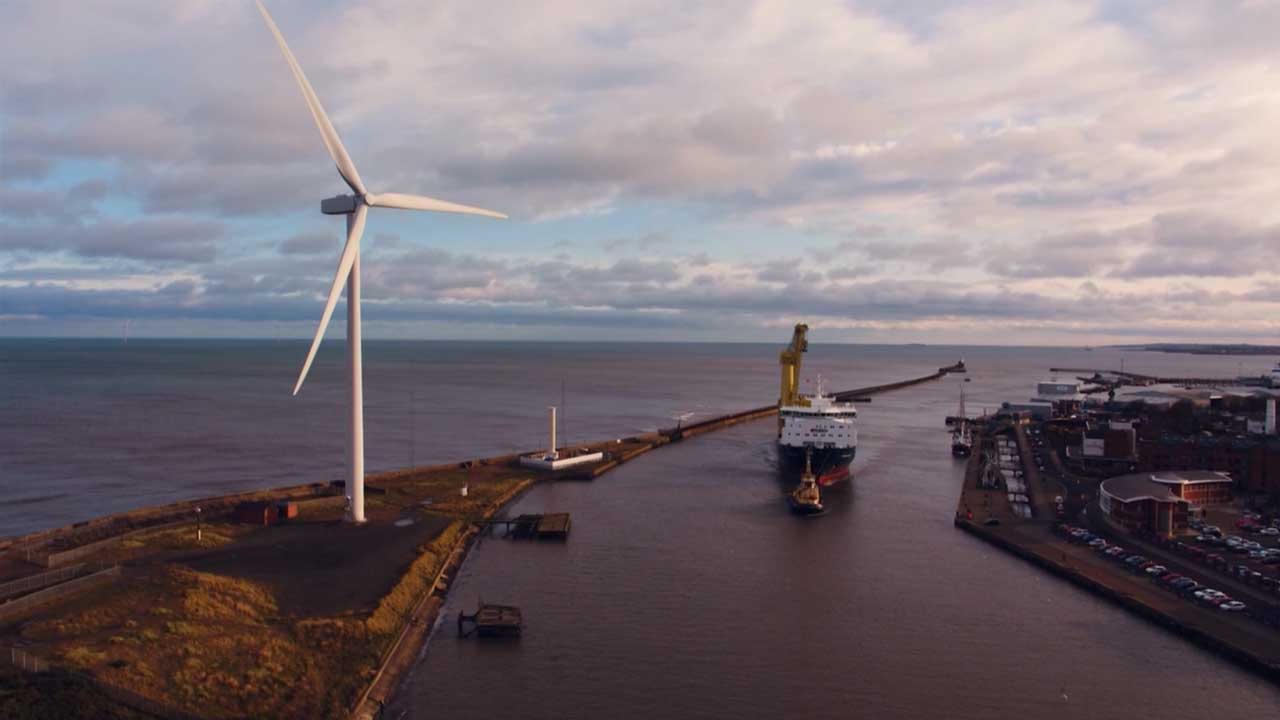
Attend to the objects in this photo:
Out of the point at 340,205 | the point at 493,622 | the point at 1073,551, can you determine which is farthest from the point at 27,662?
the point at 1073,551

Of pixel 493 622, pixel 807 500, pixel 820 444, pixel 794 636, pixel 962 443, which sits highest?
pixel 820 444

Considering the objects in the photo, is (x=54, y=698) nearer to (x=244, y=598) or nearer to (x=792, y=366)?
(x=244, y=598)

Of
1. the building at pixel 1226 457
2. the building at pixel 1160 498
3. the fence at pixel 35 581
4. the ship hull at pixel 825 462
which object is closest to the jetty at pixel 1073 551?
the building at pixel 1160 498

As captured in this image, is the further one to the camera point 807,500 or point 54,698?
point 807,500

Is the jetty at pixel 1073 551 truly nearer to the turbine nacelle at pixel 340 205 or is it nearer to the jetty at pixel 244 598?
the jetty at pixel 244 598

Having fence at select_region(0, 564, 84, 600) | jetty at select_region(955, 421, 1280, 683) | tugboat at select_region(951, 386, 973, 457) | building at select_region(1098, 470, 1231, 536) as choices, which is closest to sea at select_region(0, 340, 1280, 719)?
jetty at select_region(955, 421, 1280, 683)

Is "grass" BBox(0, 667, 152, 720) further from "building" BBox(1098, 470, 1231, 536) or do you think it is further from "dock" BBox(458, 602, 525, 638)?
"building" BBox(1098, 470, 1231, 536)
